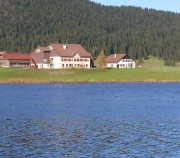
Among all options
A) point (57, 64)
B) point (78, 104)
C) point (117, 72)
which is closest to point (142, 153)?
point (78, 104)

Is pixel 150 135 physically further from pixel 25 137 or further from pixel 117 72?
pixel 117 72

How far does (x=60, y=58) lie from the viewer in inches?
7451

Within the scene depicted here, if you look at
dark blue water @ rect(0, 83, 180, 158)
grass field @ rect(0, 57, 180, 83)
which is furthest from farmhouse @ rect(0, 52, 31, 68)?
dark blue water @ rect(0, 83, 180, 158)

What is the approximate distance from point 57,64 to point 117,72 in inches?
2003

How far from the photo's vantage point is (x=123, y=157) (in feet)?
96.7

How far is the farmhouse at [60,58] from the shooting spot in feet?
A: 623

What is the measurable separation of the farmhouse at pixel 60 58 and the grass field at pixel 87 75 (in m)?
43.4

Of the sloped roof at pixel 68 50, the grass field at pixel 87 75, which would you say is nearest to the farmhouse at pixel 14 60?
the sloped roof at pixel 68 50

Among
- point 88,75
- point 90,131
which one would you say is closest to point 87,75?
point 88,75

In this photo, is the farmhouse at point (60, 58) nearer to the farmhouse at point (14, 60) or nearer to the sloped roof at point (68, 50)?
the sloped roof at point (68, 50)

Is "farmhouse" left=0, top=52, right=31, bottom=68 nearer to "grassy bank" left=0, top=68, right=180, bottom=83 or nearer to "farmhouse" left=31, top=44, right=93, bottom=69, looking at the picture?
"farmhouse" left=31, top=44, right=93, bottom=69

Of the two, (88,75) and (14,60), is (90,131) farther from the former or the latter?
(14,60)

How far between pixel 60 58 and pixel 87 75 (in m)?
51.5

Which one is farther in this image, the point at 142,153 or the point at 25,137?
the point at 25,137
